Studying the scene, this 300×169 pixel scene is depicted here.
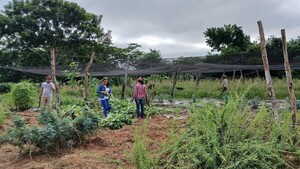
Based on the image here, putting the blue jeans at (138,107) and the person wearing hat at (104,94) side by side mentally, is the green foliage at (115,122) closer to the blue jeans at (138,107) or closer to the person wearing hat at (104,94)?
the person wearing hat at (104,94)

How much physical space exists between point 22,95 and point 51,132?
765 cm

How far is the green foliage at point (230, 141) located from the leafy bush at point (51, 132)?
1533 millimetres

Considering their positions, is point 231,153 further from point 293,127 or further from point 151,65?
point 151,65

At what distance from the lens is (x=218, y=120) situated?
12.6ft

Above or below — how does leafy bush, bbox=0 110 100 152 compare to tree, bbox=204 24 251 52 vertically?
below

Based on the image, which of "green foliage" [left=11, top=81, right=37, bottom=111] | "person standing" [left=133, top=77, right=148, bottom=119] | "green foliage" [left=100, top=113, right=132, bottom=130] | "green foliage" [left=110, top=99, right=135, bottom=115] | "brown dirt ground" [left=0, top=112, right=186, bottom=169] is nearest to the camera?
"brown dirt ground" [left=0, top=112, right=186, bottom=169]

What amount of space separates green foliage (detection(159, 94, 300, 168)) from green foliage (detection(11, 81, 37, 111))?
872cm

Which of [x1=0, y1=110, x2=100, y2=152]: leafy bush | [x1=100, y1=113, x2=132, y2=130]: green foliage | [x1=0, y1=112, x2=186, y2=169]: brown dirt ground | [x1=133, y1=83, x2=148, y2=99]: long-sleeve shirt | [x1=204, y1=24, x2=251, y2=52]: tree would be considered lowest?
[x1=0, y1=112, x2=186, y2=169]: brown dirt ground

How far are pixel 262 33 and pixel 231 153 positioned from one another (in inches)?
72.0

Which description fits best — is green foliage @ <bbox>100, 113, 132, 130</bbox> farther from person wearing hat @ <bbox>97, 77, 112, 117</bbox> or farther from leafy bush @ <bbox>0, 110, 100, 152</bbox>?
leafy bush @ <bbox>0, 110, 100, 152</bbox>

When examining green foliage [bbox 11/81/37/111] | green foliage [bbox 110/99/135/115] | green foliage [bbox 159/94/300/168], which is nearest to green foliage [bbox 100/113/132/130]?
green foliage [bbox 110/99/135/115]

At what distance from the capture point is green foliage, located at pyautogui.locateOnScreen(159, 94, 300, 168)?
11.0ft

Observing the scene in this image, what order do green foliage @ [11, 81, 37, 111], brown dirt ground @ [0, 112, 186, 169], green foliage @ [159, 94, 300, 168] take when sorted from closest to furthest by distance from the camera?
green foliage @ [159, 94, 300, 168] < brown dirt ground @ [0, 112, 186, 169] < green foliage @ [11, 81, 37, 111]

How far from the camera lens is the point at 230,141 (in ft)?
11.8
